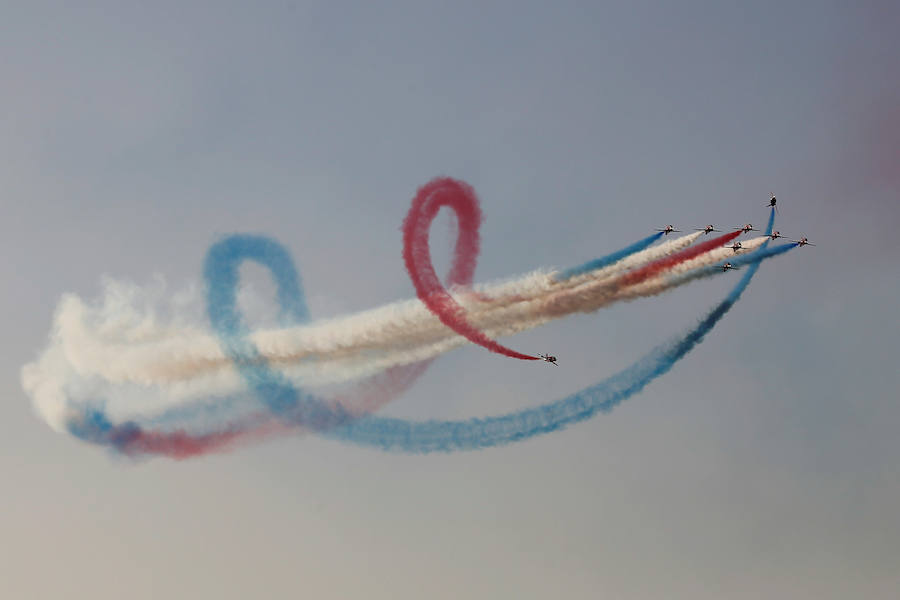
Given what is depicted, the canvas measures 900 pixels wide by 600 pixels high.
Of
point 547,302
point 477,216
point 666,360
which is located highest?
point 477,216

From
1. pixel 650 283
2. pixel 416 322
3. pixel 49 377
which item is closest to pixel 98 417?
pixel 49 377

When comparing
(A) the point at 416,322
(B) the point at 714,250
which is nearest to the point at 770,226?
(B) the point at 714,250

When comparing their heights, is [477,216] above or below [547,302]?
above

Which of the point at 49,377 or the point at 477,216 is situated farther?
the point at 49,377

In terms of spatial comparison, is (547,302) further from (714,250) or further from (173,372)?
(173,372)

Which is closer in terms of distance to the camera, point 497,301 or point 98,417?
point 497,301

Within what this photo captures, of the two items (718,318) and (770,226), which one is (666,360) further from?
(770,226)
